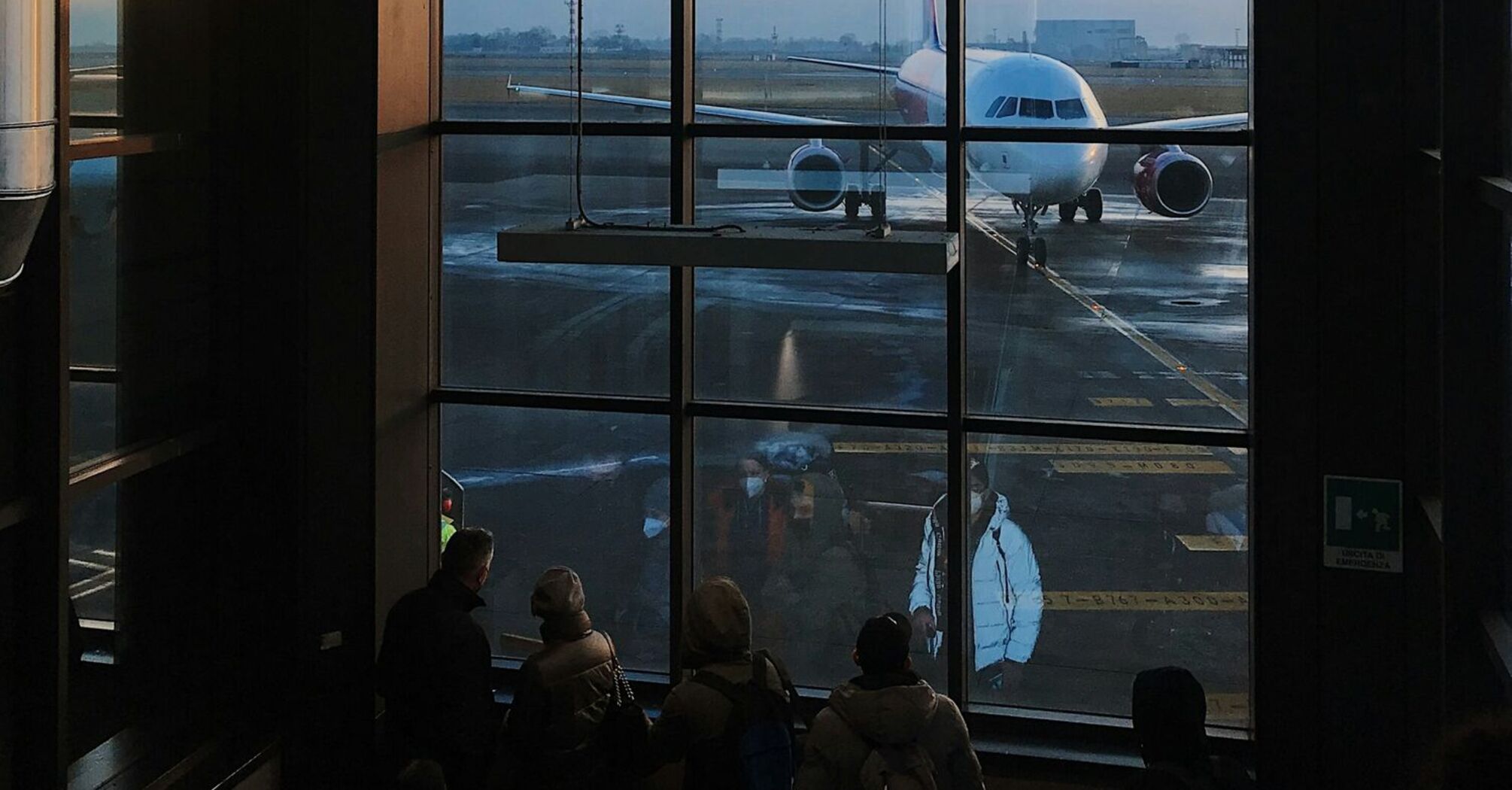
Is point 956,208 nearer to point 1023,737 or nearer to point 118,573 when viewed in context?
point 1023,737

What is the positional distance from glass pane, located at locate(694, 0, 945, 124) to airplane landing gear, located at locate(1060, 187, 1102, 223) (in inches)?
27.3

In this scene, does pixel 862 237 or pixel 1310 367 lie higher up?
pixel 862 237

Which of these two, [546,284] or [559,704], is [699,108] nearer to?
[546,284]

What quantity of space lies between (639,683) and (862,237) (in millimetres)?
2422

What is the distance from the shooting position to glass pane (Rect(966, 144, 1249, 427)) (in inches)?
194

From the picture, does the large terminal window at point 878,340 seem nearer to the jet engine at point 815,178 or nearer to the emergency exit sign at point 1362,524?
the jet engine at point 815,178

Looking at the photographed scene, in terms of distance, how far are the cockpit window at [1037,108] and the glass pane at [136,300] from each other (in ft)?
9.60

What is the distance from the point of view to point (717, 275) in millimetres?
5477

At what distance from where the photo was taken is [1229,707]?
500 centimetres

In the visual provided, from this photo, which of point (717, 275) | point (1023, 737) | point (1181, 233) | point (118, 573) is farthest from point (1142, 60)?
point (118, 573)

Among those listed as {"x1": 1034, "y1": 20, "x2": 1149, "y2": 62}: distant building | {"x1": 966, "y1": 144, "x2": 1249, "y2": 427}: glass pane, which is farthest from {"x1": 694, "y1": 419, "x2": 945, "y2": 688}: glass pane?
{"x1": 1034, "y1": 20, "x2": 1149, "y2": 62}: distant building

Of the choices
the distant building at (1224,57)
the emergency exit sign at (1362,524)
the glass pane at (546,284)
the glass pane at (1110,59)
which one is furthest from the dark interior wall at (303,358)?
the emergency exit sign at (1362,524)

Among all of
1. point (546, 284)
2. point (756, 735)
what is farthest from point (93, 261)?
point (756, 735)

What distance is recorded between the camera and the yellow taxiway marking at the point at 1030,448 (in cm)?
504
